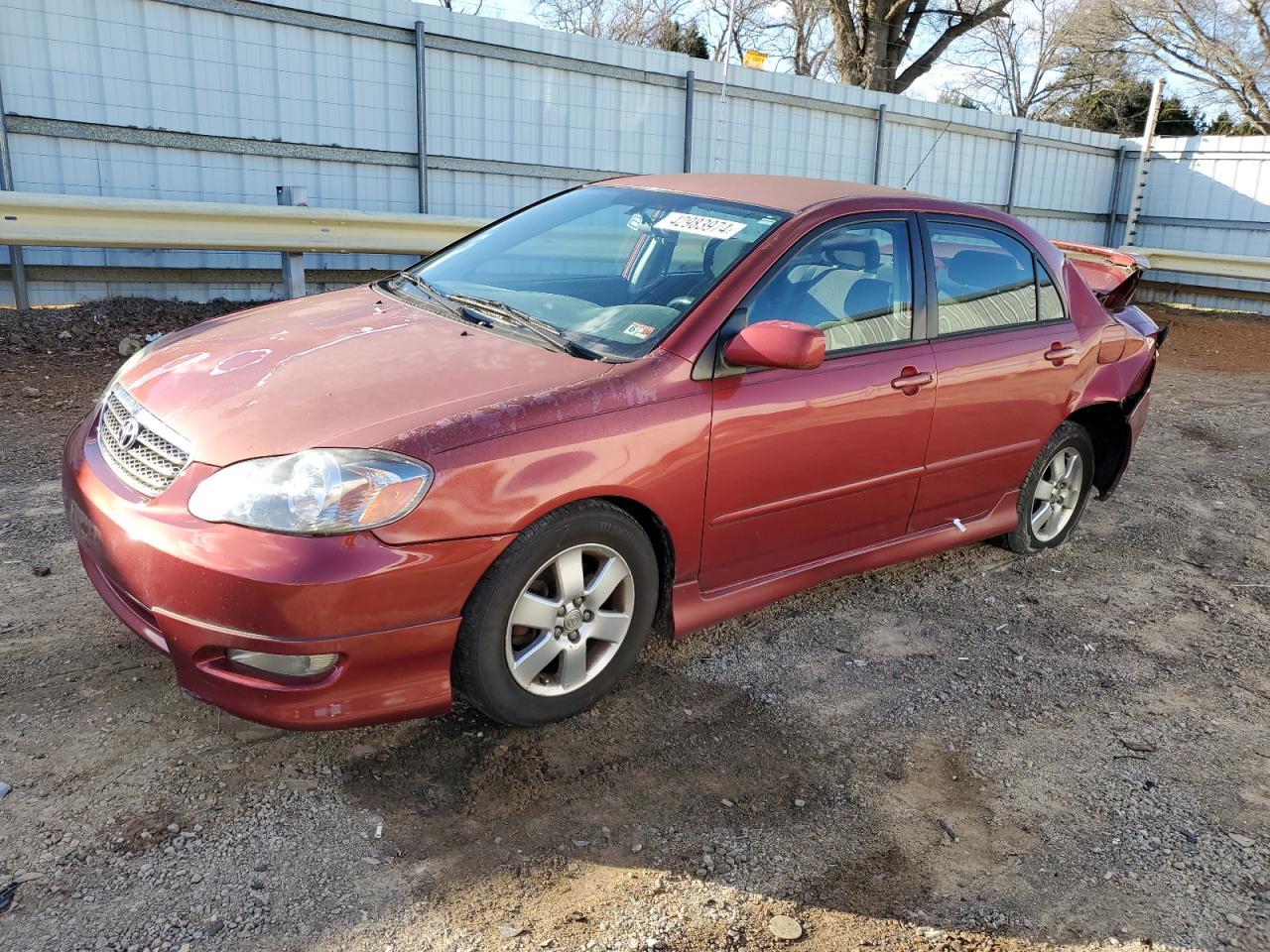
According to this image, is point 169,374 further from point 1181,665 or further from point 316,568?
point 1181,665

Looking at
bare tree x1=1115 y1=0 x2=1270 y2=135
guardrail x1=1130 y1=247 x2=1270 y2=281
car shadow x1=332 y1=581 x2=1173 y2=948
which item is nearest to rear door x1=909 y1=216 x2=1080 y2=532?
car shadow x1=332 y1=581 x2=1173 y2=948

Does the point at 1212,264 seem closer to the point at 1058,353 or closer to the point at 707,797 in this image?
the point at 1058,353

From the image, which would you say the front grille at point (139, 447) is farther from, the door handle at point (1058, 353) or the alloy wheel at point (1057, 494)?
the alloy wheel at point (1057, 494)

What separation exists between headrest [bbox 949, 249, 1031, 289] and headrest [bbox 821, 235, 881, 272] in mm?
451

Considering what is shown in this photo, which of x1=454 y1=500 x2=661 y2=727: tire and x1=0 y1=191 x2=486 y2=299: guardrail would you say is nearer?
x1=454 y1=500 x2=661 y2=727: tire

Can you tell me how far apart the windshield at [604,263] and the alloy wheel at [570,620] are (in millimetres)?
679

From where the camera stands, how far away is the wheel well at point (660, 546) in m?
3.09

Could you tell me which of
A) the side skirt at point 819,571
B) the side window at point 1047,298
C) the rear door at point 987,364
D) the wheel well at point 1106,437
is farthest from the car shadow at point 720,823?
the wheel well at point 1106,437

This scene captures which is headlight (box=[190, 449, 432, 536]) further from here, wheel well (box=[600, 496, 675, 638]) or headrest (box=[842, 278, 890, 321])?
headrest (box=[842, 278, 890, 321])

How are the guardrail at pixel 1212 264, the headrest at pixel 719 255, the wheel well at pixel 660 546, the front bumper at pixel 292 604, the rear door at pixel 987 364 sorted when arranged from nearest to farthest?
the front bumper at pixel 292 604, the wheel well at pixel 660 546, the headrest at pixel 719 255, the rear door at pixel 987 364, the guardrail at pixel 1212 264

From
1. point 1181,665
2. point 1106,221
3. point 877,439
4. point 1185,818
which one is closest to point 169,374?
point 877,439

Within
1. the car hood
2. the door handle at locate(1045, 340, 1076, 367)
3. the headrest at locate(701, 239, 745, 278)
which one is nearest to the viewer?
Result: the car hood

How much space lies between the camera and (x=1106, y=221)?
18.4m

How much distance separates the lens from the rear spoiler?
5.32 m
